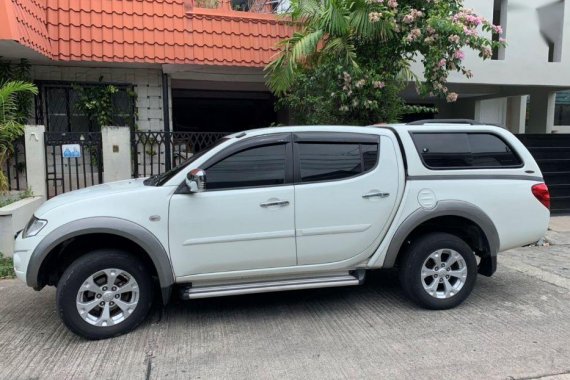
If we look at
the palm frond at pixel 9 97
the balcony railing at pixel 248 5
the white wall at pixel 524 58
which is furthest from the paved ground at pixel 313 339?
the white wall at pixel 524 58

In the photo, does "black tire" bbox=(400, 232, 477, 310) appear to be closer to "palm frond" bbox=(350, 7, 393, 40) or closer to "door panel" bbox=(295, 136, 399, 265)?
"door panel" bbox=(295, 136, 399, 265)

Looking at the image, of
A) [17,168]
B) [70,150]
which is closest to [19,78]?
[17,168]

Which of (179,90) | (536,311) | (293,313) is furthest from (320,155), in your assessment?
(179,90)

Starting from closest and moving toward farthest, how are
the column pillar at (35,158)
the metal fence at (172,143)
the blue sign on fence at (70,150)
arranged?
the column pillar at (35,158) → the blue sign on fence at (70,150) → the metal fence at (172,143)

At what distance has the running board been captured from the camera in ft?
14.5

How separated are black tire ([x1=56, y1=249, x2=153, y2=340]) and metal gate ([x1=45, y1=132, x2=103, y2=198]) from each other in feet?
13.6

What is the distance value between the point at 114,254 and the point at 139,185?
0.74 m

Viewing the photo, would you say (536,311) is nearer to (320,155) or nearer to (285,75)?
(320,155)

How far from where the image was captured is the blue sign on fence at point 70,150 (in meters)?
7.82

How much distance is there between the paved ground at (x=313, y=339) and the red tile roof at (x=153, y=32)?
4.77 m

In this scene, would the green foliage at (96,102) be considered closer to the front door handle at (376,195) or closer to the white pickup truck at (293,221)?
the white pickup truck at (293,221)

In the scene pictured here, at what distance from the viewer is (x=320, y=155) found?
476cm

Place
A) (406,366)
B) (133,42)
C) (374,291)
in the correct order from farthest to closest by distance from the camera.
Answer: (133,42), (374,291), (406,366)

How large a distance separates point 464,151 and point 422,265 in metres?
1.25
